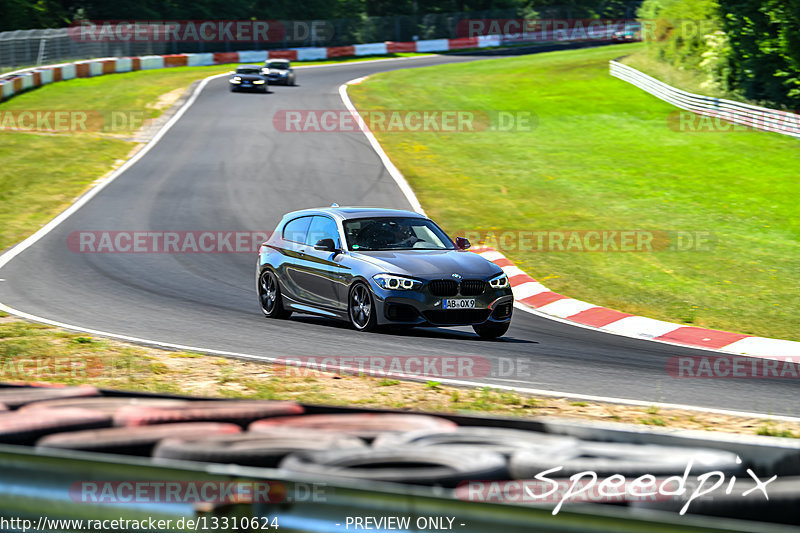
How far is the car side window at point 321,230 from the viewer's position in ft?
40.8

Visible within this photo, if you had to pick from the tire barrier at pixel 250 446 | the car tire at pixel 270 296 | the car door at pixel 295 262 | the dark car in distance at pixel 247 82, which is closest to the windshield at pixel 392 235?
the car door at pixel 295 262

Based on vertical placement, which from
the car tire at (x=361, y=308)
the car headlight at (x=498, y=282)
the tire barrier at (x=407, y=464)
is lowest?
the car tire at (x=361, y=308)

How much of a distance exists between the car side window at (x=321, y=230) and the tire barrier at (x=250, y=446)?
26.6ft

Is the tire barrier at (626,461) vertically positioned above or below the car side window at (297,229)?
above

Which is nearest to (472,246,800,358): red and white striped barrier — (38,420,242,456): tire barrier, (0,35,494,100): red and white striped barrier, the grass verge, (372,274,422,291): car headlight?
(372,274,422,291): car headlight

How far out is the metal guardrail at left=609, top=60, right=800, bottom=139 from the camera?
3161 centimetres

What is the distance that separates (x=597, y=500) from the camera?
3.54 meters

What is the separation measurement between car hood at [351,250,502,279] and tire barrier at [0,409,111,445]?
668cm

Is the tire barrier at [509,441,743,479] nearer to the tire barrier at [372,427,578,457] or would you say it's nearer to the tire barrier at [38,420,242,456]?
the tire barrier at [372,427,578,457]

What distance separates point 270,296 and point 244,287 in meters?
1.81

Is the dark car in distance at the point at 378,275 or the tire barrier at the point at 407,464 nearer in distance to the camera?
the tire barrier at the point at 407,464

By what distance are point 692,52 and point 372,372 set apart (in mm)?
38638

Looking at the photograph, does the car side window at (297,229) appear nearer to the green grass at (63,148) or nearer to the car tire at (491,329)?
the car tire at (491,329)

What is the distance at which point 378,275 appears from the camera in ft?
36.7
